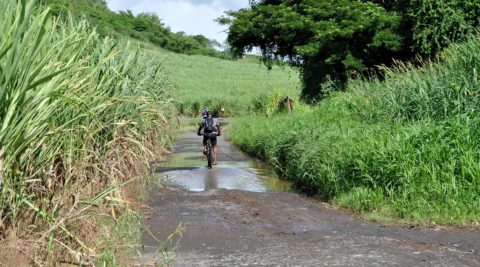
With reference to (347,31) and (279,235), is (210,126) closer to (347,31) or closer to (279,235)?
(347,31)

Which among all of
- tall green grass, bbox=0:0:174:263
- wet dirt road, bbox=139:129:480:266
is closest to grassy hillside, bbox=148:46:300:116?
wet dirt road, bbox=139:129:480:266

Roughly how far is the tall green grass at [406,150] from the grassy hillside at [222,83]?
664 inches

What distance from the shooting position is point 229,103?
A: 53188 mm

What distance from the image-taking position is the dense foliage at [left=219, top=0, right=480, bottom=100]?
20672 millimetres

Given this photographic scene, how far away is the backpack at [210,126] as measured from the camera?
17453 millimetres

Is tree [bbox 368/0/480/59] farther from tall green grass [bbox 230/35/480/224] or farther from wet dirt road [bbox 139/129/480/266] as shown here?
wet dirt road [bbox 139/129/480/266]

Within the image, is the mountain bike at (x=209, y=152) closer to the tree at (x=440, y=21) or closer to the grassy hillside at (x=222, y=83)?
the tree at (x=440, y=21)

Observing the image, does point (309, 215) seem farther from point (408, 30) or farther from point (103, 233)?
point (408, 30)

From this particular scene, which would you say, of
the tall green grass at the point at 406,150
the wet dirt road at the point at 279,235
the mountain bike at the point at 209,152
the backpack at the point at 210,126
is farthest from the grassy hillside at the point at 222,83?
the wet dirt road at the point at 279,235

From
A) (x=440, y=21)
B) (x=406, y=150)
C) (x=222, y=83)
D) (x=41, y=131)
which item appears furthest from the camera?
(x=222, y=83)

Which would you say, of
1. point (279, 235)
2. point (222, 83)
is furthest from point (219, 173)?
point (222, 83)

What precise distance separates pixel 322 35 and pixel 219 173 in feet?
27.9

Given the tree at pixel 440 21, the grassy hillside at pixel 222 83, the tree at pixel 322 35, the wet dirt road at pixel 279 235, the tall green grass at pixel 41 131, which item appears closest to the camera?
the tall green grass at pixel 41 131

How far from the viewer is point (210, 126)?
17.5 meters
